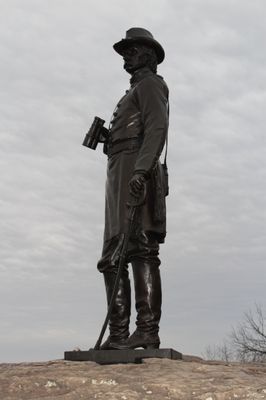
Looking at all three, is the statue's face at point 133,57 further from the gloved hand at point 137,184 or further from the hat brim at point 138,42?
the gloved hand at point 137,184

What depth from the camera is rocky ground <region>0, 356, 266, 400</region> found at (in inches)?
138

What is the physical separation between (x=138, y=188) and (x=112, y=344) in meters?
1.27

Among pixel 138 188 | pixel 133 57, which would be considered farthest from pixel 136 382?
pixel 133 57

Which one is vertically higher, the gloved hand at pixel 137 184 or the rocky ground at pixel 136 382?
the gloved hand at pixel 137 184

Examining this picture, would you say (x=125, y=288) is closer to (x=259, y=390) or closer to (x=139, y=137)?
(x=139, y=137)

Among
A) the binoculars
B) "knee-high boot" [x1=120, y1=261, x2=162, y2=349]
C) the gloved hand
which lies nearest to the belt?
the binoculars

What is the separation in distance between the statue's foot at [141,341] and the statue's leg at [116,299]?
0.11 m

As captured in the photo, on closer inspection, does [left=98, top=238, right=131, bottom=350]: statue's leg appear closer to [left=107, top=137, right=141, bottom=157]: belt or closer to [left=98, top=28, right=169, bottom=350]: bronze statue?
[left=98, top=28, right=169, bottom=350]: bronze statue

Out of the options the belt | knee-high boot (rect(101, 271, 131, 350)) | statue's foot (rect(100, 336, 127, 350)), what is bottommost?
statue's foot (rect(100, 336, 127, 350))

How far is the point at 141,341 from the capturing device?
478 centimetres

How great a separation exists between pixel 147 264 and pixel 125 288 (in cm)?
33

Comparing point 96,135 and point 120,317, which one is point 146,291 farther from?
point 96,135

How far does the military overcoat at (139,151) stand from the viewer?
201 inches

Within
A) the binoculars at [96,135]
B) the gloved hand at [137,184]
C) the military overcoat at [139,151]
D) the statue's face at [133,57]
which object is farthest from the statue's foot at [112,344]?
the statue's face at [133,57]
